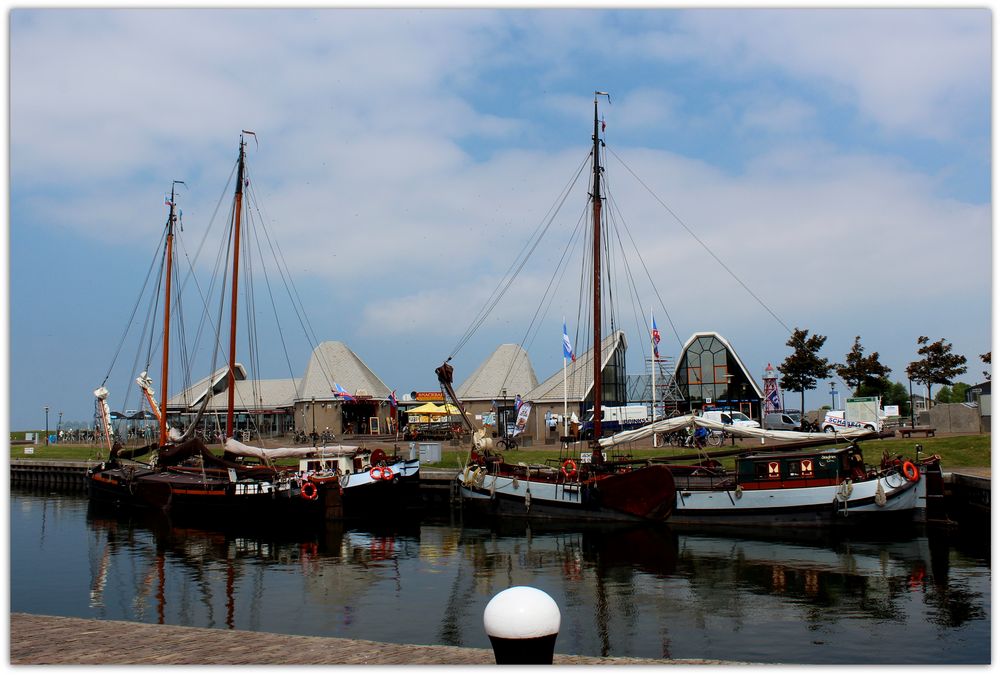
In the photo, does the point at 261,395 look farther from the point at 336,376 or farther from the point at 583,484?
the point at 583,484

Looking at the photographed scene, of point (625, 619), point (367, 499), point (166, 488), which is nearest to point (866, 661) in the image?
point (625, 619)

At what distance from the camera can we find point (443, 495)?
45.1 metres

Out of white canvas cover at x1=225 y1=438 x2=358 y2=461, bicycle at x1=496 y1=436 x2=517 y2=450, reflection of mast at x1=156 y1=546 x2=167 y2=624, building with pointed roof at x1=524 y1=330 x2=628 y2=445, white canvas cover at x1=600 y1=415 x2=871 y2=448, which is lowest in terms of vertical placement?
reflection of mast at x1=156 y1=546 x2=167 y2=624

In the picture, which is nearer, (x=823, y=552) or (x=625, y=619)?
(x=625, y=619)

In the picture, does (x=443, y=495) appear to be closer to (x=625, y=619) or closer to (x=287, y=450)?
(x=287, y=450)

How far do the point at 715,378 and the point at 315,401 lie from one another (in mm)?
36168

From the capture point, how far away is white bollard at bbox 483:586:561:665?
8523 mm

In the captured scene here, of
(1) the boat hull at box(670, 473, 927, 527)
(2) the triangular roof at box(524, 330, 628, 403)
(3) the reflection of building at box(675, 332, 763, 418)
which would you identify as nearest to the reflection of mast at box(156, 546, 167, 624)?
(1) the boat hull at box(670, 473, 927, 527)

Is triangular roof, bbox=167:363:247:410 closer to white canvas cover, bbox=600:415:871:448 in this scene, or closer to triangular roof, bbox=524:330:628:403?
triangular roof, bbox=524:330:628:403

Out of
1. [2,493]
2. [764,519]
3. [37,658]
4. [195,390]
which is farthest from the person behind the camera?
[195,390]

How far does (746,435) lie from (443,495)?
52.8ft

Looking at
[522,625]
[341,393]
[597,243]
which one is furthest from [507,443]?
[522,625]

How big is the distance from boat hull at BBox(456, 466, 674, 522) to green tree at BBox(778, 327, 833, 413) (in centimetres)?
3501

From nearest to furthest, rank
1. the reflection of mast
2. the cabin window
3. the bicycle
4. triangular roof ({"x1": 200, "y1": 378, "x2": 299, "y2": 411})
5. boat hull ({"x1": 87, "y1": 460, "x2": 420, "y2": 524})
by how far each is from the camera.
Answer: the reflection of mast
the cabin window
boat hull ({"x1": 87, "y1": 460, "x2": 420, "y2": 524})
the bicycle
triangular roof ({"x1": 200, "y1": 378, "x2": 299, "y2": 411})
